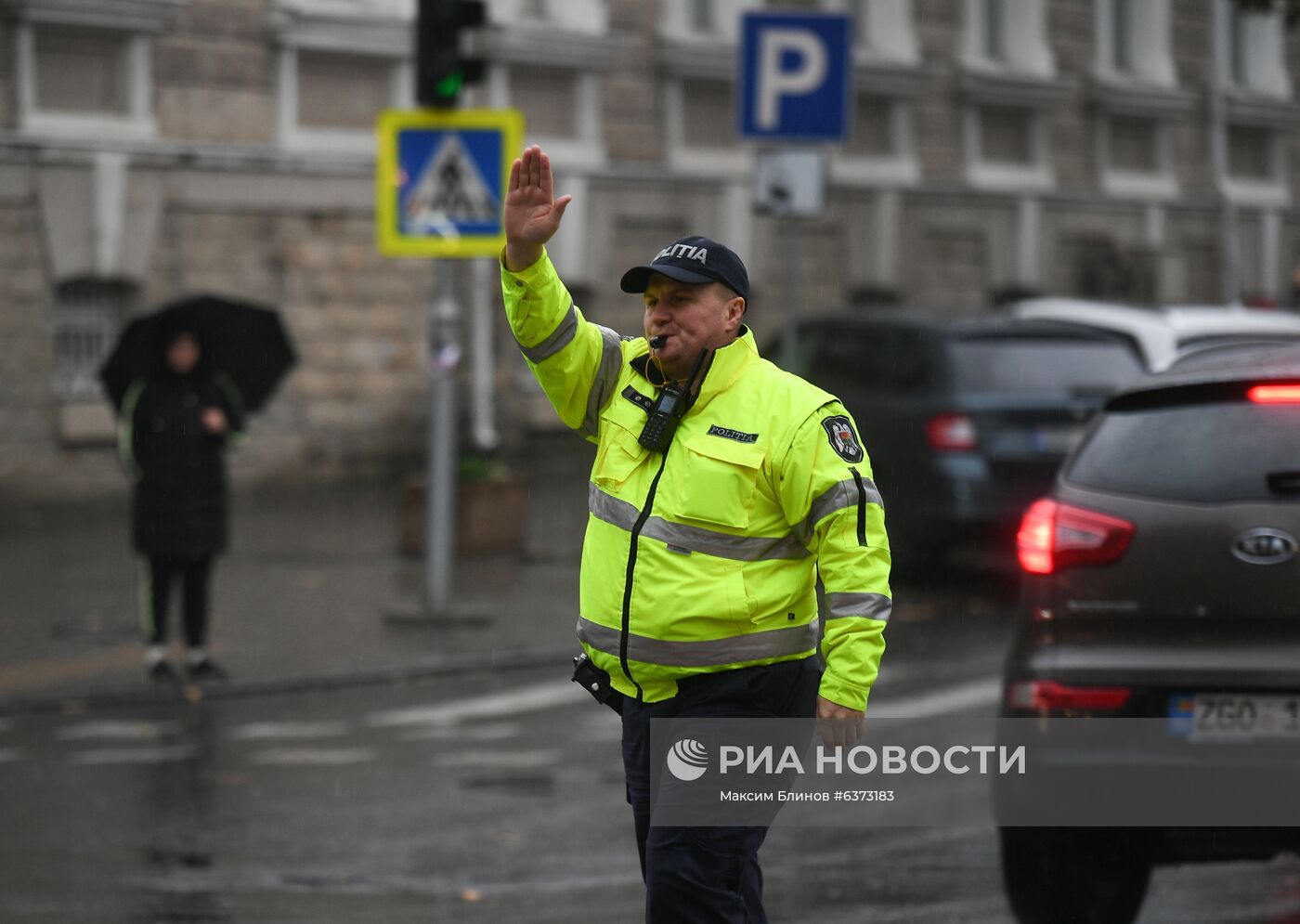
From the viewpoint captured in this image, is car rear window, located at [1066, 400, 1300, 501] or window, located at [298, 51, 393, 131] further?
window, located at [298, 51, 393, 131]

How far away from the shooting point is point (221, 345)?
11.4m

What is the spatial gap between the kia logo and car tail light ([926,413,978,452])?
8047 mm

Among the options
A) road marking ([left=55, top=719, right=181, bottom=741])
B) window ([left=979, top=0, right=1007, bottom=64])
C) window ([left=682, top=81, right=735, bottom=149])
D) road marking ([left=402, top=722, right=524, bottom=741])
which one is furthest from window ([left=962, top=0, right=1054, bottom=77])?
road marking ([left=55, top=719, right=181, bottom=741])

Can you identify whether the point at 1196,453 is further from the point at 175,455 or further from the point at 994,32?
the point at 994,32

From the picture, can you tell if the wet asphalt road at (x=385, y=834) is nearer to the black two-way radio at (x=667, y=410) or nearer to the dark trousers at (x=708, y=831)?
the dark trousers at (x=708, y=831)

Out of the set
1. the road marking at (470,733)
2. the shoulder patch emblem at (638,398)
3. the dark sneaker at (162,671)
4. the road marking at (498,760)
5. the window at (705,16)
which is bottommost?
the road marking at (470,733)

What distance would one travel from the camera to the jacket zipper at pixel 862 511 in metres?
4.66

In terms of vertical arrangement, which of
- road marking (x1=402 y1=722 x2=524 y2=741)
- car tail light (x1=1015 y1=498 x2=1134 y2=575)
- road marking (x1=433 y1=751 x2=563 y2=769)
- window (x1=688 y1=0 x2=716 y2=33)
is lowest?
road marking (x1=402 y1=722 x2=524 y2=741)

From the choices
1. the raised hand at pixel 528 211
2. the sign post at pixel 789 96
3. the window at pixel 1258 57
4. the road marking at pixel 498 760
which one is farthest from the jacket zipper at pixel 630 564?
the window at pixel 1258 57

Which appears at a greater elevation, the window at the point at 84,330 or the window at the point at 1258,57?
the window at the point at 1258,57

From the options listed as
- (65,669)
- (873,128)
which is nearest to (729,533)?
(65,669)

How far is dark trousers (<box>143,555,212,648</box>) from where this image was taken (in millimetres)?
10844

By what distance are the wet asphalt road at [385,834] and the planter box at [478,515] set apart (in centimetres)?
485

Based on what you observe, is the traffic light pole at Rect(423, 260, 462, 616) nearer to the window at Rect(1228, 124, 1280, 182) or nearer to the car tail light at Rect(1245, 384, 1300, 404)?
the car tail light at Rect(1245, 384, 1300, 404)
